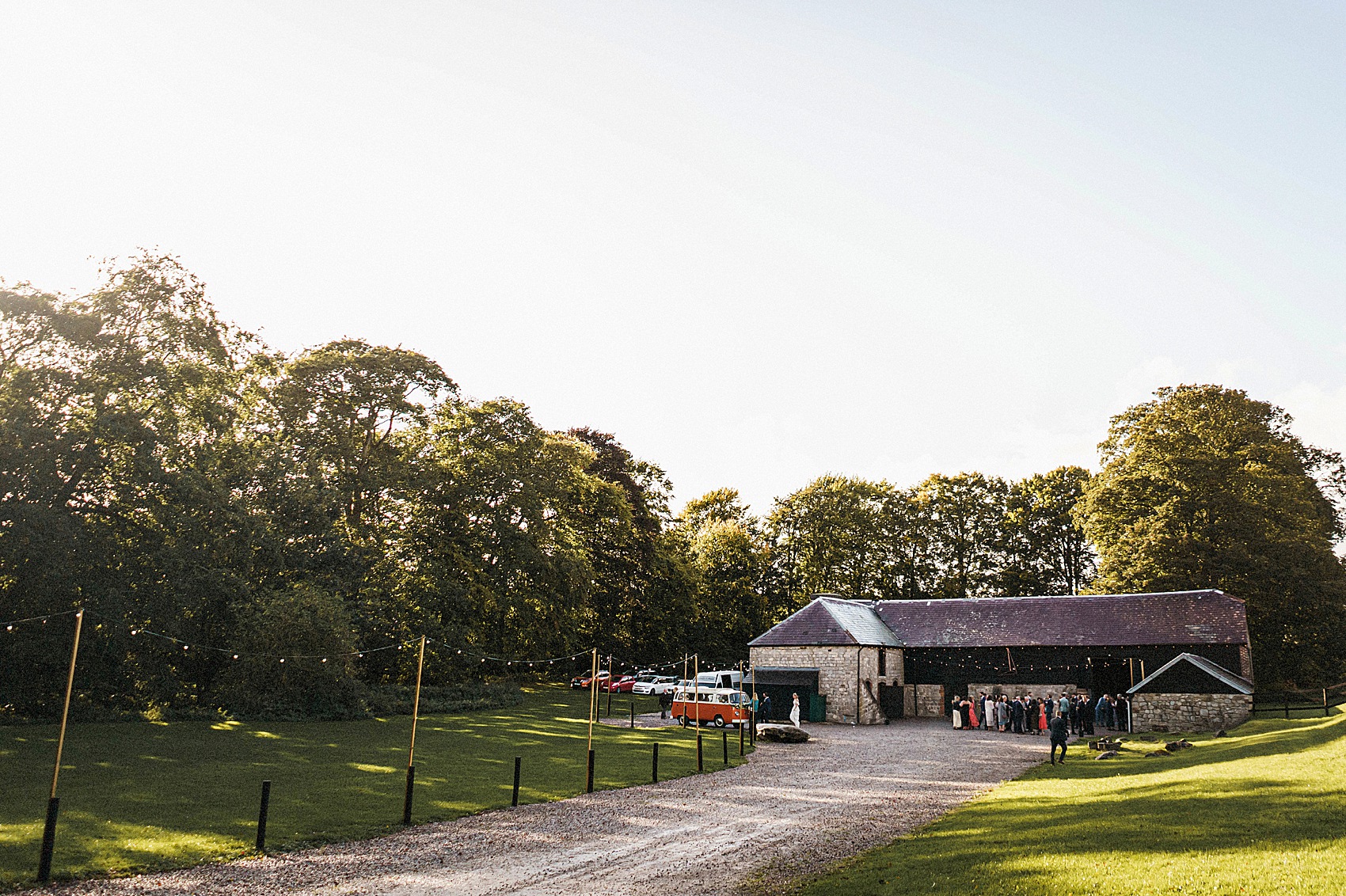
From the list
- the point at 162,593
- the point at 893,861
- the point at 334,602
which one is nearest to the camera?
the point at 893,861

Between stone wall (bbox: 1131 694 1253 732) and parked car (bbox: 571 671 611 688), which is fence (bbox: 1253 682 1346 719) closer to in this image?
stone wall (bbox: 1131 694 1253 732)

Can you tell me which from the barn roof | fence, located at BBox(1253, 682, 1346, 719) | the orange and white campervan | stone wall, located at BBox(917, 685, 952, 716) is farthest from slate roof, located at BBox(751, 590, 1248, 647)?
A: the orange and white campervan

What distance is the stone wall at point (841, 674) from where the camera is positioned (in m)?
38.8

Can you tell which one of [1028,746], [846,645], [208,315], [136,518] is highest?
[208,315]

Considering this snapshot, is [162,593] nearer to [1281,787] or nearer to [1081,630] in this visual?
[1281,787]

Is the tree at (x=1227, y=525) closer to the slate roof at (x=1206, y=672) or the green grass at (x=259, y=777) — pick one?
the slate roof at (x=1206, y=672)

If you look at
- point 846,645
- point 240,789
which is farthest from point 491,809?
point 846,645

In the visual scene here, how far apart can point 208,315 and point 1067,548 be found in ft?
176

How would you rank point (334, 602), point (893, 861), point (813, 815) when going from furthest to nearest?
point (334, 602)
point (813, 815)
point (893, 861)

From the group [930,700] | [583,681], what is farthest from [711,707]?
[583,681]

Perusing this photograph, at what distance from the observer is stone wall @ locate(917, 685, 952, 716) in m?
42.1

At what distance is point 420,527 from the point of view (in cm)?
3853

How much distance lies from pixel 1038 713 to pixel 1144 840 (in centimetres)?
2721

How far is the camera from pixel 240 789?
1641 cm
